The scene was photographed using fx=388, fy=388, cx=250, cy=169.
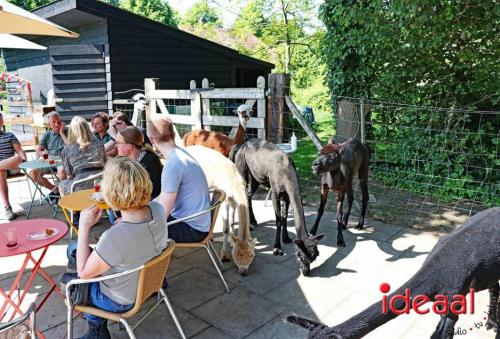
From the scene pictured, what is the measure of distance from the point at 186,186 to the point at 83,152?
1.91 metres

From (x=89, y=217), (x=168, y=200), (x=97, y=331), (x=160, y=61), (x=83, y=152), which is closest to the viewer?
(x=89, y=217)

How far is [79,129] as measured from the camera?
4.38 metres

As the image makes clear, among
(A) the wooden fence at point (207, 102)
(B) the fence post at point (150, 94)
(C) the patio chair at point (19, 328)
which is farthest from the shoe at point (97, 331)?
(B) the fence post at point (150, 94)

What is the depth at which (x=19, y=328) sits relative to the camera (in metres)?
1.69

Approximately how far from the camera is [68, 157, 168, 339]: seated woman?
6.82 ft

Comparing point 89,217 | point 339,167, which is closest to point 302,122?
point 339,167

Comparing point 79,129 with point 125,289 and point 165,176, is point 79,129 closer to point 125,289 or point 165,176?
point 165,176

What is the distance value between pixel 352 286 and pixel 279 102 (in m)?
3.10

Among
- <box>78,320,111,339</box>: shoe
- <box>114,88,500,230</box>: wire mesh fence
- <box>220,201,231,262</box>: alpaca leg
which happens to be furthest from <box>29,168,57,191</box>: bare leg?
<box>78,320,111,339</box>: shoe

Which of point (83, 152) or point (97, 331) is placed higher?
point (83, 152)

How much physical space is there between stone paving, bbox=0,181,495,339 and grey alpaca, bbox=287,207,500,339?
40.3 inches

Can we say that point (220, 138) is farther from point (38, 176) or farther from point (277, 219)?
point (38, 176)

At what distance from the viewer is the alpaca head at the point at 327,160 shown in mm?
4074

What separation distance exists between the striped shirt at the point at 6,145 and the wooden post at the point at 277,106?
3.67m
